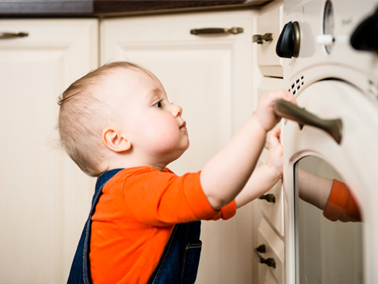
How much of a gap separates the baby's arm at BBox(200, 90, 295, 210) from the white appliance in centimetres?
5

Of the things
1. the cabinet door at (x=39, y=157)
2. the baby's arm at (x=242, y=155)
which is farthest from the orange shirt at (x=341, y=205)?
the cabinet door at (x=39, y=157)

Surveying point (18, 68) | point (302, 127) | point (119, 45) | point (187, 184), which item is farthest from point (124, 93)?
point (18, 68)

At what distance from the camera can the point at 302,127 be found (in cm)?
55

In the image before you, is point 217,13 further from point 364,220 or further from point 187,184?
point 364,220

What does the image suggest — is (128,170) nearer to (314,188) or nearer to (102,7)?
(314,188)

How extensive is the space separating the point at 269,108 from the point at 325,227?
0.17 meters

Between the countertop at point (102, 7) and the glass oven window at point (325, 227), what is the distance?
58 centimetres

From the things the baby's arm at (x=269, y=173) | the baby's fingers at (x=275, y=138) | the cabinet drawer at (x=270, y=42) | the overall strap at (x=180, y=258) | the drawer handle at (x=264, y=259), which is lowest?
the drawer handle at (x=264, y=259)

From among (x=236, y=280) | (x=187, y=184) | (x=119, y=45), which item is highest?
(x=119, y=45)

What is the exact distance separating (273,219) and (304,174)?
1.20ft

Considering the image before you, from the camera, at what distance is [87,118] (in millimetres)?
776

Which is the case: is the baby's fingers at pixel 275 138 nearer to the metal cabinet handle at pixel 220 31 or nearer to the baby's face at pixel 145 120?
the baby's face at pixel 145 120

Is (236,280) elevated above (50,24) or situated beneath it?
situated beneath

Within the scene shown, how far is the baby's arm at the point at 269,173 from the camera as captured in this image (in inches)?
30.7
